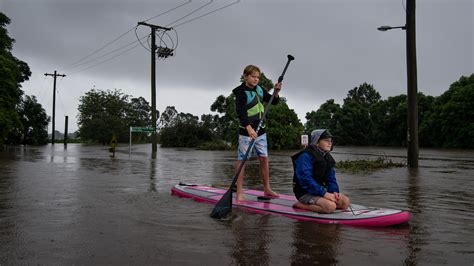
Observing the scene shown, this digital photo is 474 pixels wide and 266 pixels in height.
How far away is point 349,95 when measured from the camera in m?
89.3

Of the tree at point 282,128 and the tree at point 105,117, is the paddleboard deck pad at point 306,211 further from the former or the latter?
the tree at point 105,117

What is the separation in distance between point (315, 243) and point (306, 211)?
1.19 meters

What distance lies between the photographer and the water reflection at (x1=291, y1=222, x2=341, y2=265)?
11.5ft

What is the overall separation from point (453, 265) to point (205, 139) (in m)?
41.1

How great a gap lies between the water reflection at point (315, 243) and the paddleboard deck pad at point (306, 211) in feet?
0.53

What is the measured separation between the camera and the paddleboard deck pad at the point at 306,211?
4699mm

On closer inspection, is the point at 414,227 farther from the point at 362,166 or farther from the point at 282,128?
the point at 282,128

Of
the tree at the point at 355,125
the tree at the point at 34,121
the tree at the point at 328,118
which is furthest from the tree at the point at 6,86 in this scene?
the tree at the point at 355,125

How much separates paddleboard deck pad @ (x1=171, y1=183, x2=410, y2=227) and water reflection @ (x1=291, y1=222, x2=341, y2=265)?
160 mm

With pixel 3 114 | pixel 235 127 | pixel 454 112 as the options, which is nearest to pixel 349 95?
pixel 454 112

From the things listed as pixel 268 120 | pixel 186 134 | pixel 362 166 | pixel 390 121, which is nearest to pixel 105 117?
pixel 186 134

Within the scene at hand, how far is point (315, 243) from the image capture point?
402 centimetres

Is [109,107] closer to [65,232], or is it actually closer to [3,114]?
[3,114]

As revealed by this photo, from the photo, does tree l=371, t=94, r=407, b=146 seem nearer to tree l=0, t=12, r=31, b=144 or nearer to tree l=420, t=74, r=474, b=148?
tree l=420, t=74, r=474, b=148
